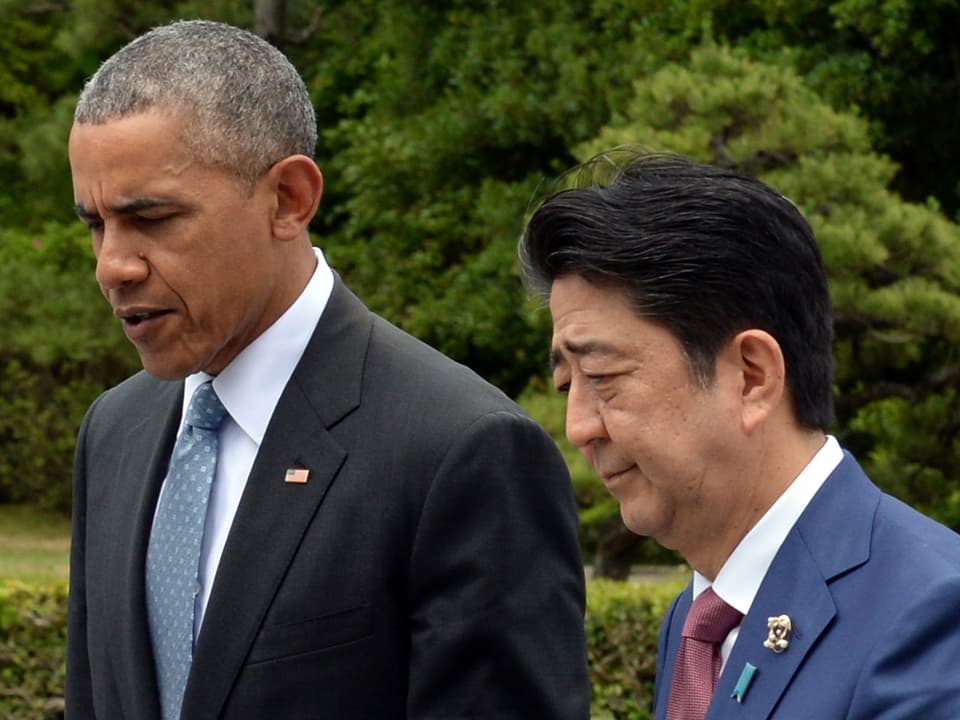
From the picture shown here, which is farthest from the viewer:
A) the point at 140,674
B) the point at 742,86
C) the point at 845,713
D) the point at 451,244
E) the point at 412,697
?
the point at 451,244

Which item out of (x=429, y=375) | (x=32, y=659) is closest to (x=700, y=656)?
(x=429, y=375)

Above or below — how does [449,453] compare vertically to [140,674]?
above

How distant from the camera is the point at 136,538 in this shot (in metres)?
2.52

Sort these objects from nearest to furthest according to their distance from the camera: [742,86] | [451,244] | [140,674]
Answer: [140,674], [742,86], [451,244]

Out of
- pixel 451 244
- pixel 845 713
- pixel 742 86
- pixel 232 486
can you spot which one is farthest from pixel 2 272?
pixel 845 713

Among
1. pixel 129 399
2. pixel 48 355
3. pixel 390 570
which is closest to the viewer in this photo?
pixel 390 570

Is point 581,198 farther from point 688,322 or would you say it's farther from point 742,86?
point 742,86

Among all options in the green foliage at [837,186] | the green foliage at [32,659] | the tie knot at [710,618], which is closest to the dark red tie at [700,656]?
the tie knot at [710,618]

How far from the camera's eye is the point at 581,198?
199 centimetres

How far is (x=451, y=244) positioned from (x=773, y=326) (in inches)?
476

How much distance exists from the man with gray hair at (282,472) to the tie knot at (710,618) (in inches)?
13.9

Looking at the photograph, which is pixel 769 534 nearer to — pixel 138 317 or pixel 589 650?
pixel 138 317

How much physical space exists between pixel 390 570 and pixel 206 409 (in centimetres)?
41

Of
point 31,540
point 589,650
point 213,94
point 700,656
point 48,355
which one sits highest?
point 213,94
